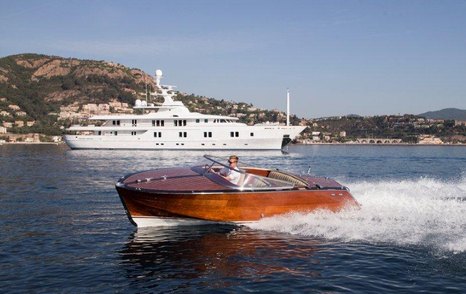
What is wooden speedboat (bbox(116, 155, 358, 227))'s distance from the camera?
13102mm

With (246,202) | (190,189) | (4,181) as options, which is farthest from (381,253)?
(4,181)

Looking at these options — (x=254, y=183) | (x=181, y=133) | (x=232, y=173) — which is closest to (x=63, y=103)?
(x=181, y=133)

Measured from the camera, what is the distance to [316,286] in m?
8.82

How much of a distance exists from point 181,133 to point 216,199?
56.9 metres

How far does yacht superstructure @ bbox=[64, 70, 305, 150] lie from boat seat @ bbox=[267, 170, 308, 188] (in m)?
53.1

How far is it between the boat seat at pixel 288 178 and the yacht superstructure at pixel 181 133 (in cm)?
5307

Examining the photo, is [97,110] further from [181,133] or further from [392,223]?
[392,223]

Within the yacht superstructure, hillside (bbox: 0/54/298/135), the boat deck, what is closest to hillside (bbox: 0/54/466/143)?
hillside (bbox: 0/54/298/135)

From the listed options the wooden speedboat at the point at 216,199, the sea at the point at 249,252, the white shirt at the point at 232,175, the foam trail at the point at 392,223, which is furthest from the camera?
the white shirt at the point at 232,175

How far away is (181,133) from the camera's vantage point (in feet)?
228

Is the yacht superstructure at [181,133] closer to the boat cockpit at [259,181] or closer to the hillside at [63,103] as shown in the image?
the boat cockpit at [259,181]

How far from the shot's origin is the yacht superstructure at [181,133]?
68000 millimetres

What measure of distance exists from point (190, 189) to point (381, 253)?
202 inches

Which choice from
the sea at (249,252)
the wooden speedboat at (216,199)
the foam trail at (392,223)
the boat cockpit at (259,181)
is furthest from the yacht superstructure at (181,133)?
the wooden speedboat at (216,199)
